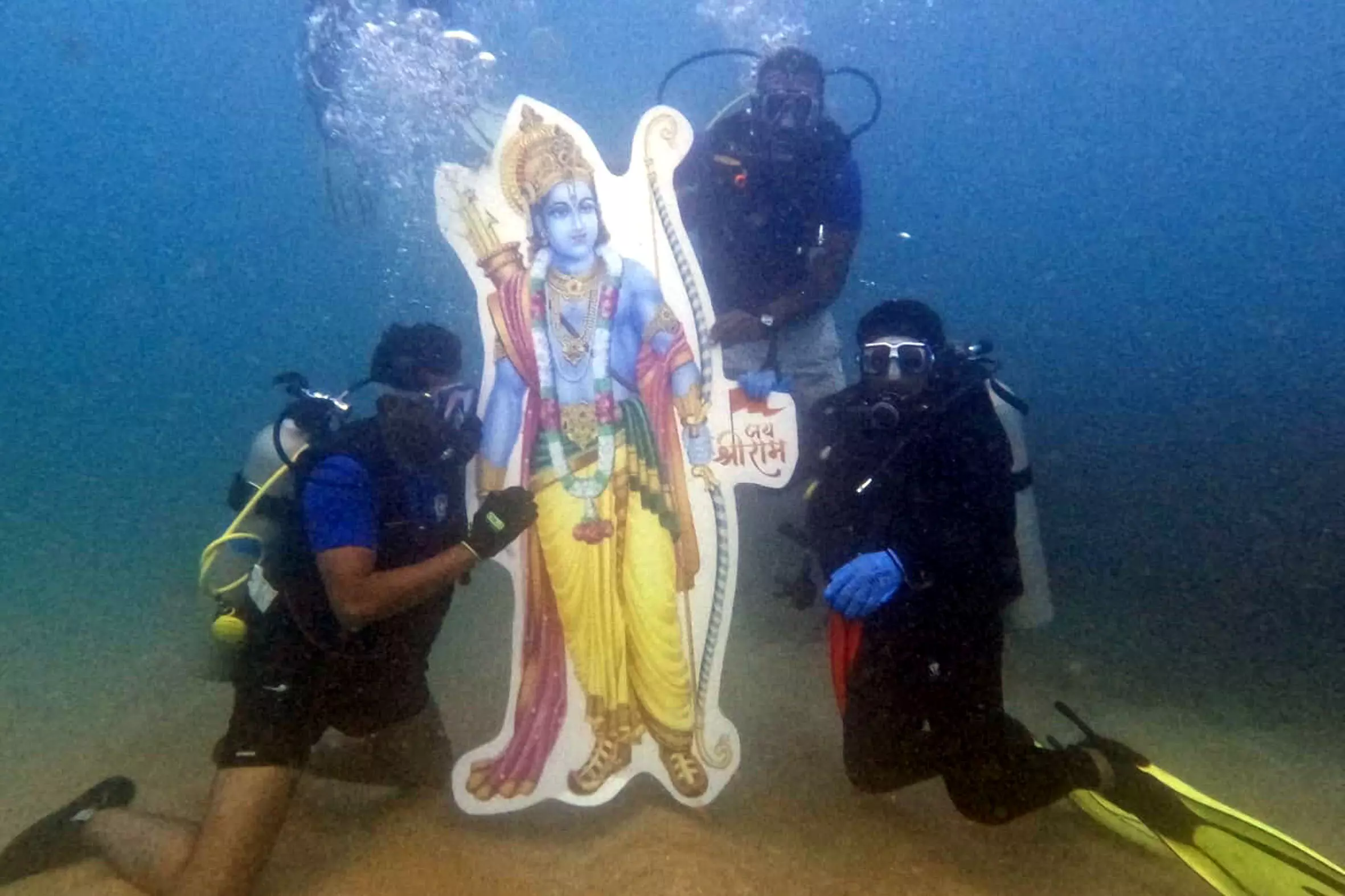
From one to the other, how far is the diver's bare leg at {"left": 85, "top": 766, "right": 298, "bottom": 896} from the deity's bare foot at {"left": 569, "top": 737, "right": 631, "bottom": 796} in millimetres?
1255

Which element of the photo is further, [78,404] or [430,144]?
[78,404]

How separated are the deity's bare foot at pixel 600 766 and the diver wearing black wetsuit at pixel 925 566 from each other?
1.12m

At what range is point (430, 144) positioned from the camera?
44.7 ft

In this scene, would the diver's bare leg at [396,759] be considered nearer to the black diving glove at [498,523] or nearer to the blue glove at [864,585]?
the black diving glove at [498,523]

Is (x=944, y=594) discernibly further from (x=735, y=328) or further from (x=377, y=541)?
(x=377, y=541)

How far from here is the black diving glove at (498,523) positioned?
11.5 ft

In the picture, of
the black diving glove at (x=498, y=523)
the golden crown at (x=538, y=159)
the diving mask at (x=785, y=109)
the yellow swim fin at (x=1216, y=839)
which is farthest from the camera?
the diving mask at (x=785, y=109)

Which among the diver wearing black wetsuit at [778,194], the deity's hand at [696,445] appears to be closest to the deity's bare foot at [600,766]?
the deity's hand at [696,445]

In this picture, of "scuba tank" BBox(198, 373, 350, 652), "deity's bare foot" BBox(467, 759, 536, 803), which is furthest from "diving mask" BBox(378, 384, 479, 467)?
"deity's bare foot" BBox(467, 759, 536, 803)

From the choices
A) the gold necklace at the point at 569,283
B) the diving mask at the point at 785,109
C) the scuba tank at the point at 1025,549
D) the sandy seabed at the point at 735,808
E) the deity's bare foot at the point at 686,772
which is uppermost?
the diving mask at the point at 785,109

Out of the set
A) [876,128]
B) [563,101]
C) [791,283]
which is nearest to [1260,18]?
[876,128]

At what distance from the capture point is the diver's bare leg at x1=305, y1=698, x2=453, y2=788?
4312mm

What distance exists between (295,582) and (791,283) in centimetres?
316

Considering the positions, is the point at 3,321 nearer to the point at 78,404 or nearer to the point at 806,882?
the point at 78,404
